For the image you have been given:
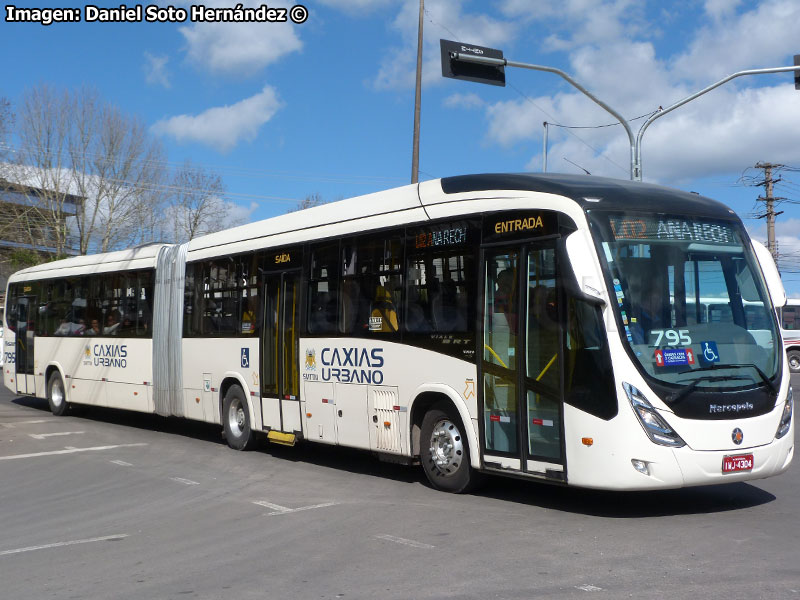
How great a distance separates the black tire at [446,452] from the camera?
9.80 meters

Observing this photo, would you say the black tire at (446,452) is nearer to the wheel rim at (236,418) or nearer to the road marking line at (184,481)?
the road marking line at (184,481)

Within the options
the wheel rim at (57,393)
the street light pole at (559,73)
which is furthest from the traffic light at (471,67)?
the wheel rim at (57,393)

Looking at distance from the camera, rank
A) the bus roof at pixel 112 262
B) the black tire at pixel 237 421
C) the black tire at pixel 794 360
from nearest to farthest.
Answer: the black tire at pixel 237 421
the bus roof at pixel 112 262
the black tire at pixel 794 360

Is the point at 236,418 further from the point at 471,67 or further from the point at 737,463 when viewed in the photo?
the point at 737,463

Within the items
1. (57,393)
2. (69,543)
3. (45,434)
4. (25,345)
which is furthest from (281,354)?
(25,345)

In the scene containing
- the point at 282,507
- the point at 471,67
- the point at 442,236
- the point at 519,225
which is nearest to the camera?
Answer: the point at 519,225

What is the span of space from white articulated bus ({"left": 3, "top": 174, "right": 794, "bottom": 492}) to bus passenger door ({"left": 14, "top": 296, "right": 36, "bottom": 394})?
9824mm

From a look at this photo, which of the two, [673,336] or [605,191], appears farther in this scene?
[605,191]

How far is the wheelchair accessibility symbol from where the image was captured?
841 cm

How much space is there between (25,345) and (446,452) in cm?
1515

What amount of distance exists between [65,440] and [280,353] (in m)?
5.46

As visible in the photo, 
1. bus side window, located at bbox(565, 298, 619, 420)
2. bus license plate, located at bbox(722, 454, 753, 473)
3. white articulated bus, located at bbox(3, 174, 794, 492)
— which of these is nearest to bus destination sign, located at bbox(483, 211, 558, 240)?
white articulated bus, located at bbox(3, 174, 794, 492)

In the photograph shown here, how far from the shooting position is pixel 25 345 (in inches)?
868

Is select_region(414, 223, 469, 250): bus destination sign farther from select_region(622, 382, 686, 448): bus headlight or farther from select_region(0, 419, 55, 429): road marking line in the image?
select_region(0, 419, 55, 429): road marking line
